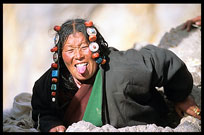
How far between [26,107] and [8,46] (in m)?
2.30

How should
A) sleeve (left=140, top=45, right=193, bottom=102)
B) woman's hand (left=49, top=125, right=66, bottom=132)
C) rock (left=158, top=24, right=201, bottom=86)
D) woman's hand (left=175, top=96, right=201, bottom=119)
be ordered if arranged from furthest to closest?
rock (left=158, top=24, right=201, bottom=86) → woman's hand (left=175, top=96, right=201, bottom=119) → sleeve (left=140, top=45, right=193, bottom=102) → woman's hand (left=49, top=125, right=66, bottom=132)

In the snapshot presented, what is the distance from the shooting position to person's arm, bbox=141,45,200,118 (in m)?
1.68

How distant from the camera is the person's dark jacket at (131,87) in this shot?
1602mm

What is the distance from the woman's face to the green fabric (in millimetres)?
51

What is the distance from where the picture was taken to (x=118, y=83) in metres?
1.60

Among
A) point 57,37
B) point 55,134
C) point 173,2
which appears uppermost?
Result: point 173,2

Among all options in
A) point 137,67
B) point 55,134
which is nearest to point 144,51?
point 137,67

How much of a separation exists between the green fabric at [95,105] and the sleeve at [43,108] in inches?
5.3

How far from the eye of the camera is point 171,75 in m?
1.70

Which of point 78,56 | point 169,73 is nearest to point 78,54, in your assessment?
point 78,56

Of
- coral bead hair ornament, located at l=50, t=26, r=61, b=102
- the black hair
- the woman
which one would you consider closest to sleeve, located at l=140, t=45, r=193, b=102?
the woman

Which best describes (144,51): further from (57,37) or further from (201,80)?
(201,80)

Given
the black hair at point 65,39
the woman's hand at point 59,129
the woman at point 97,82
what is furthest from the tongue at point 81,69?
the woman's hand at point 59,129

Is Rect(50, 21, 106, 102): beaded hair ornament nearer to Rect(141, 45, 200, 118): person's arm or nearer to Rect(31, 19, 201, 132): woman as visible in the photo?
Rect(31, 19, 201, 132): woman
